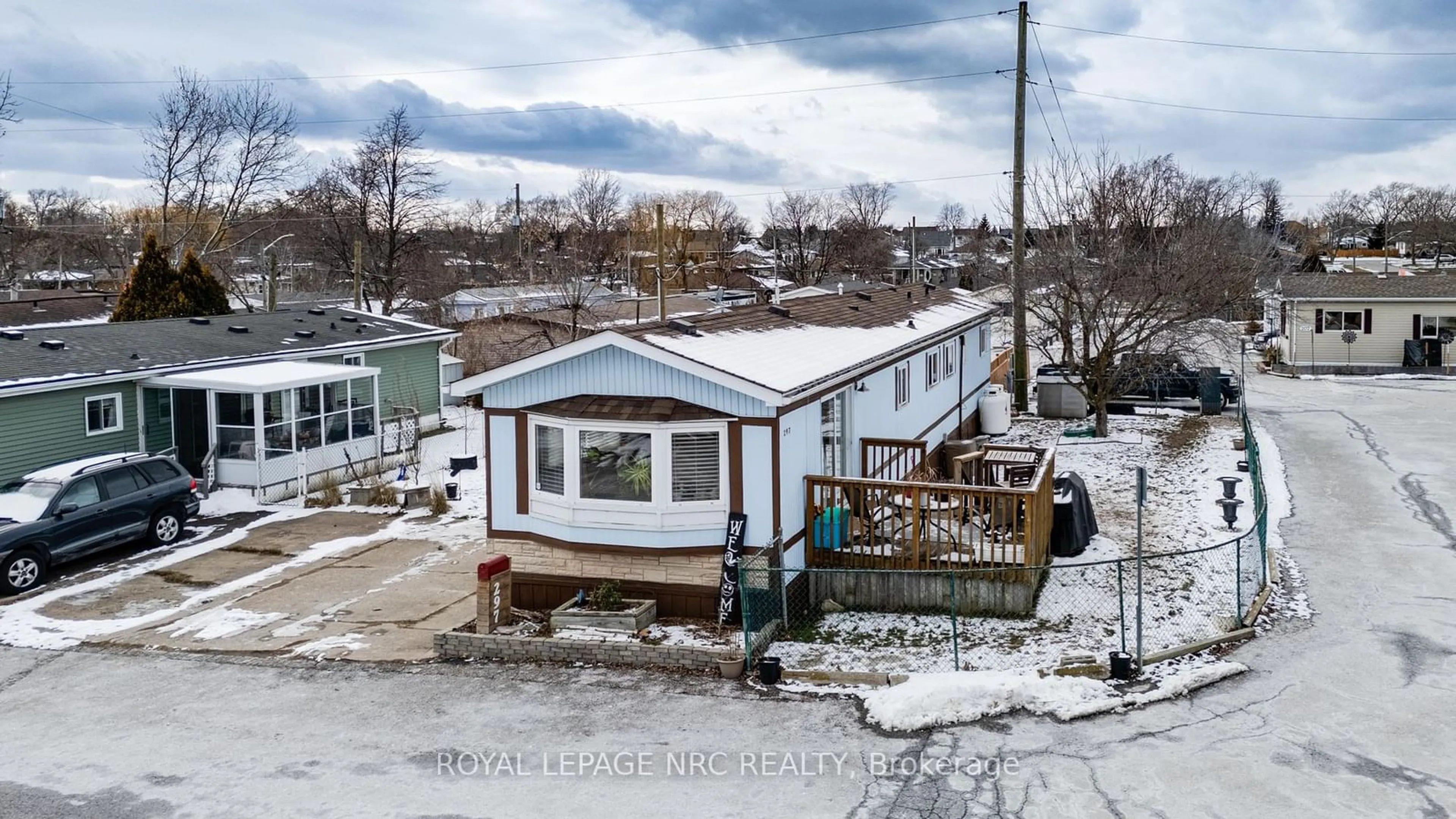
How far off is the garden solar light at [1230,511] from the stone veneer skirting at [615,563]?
814cm

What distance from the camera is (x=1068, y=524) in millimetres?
15078

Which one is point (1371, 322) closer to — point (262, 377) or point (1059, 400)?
point (1059, 400)

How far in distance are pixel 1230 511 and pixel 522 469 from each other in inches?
396

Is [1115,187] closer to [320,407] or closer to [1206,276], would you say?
[1206,276]

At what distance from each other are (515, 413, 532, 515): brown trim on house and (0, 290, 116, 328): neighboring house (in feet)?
94.8

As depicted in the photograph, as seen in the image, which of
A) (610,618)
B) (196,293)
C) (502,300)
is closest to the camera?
(610,618)

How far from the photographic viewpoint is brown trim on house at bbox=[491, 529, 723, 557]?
12.4 m

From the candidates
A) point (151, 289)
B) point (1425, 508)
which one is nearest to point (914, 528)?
point (1425, 508)

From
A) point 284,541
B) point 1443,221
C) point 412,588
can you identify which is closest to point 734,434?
point 412,588

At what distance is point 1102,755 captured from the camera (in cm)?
894

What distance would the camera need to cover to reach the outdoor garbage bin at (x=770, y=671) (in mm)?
10656

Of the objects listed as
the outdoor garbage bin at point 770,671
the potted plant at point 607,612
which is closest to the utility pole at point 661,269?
the potted plant at point 607,612

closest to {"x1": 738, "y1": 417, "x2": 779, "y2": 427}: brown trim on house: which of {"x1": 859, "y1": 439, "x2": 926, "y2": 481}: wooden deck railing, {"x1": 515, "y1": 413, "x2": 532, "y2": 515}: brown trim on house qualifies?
{"x1": 515, "y1": 413, "x2": 532, "y2": 515}: brown trim on house

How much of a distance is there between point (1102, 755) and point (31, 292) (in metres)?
60.7
